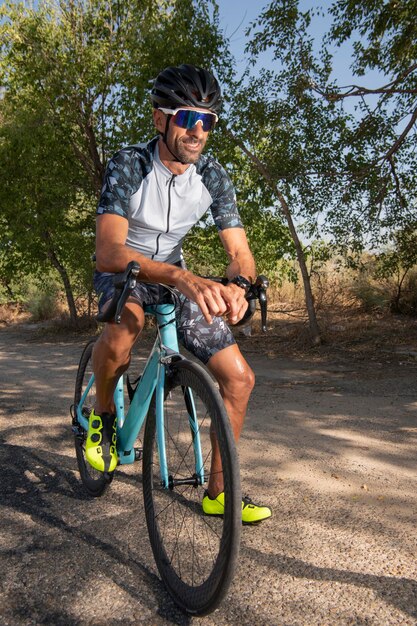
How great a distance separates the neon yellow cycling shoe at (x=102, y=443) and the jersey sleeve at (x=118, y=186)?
1138 mm

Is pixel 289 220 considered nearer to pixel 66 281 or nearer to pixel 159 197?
pixel 66 281

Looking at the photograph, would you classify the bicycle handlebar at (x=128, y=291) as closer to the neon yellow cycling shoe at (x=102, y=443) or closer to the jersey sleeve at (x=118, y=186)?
the jersey sleeve at (x=118, y=186)

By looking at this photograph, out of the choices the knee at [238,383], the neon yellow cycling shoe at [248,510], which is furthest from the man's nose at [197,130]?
the neon yellow cycling shoe at [248,510]

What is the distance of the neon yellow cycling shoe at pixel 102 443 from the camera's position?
312cm

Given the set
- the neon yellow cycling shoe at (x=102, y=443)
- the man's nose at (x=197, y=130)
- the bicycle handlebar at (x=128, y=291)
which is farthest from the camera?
the neon yellow cycling shoe at (x=102, y=443)

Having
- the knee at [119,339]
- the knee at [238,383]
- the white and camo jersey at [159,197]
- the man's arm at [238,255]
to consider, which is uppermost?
the white and camo jersey at [159,197]

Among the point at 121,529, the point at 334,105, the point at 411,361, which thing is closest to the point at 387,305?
the point at 411,361

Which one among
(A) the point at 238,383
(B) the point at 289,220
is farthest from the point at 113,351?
(B) the point at 289,220

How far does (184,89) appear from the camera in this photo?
285 cm

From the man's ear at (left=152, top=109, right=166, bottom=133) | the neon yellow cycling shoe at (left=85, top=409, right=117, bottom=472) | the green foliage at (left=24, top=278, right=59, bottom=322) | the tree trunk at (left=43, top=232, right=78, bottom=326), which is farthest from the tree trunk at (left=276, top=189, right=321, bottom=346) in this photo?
the green foliage at (left=24, top=278, right=59, bottom=322)

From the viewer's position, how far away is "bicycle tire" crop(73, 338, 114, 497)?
11.5ft

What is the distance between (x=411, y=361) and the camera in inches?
331

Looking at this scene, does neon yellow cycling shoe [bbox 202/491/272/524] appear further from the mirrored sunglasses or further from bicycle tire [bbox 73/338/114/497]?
the mirrored sunglasses

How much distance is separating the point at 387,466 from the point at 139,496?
1.75 metres
